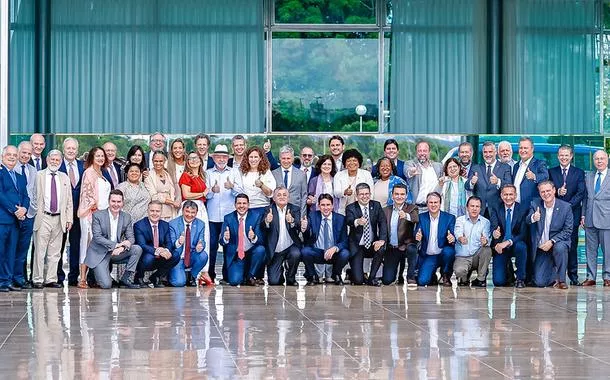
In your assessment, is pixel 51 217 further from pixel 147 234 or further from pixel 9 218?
pixel 147 234

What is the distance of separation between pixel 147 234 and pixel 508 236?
3.67 metres

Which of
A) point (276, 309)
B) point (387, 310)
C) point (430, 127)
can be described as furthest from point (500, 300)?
point (430, 127)

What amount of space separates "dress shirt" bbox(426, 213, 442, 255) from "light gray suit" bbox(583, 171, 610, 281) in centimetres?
157

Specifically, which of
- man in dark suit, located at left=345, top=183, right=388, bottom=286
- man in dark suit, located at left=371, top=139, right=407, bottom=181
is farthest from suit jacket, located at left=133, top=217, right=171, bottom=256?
man in dark suit, located at left=371, top=139, right=407, bottom=181

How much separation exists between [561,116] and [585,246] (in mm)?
6942

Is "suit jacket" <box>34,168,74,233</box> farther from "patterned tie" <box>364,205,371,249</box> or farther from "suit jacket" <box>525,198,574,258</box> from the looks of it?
"suit jacket" <box>525,198,574,258</box>

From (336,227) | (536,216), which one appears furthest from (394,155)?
(536,216)

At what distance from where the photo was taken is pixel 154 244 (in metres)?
12.5

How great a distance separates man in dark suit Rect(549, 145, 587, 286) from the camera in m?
13.1

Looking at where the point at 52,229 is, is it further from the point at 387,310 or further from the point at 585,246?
the point at 585,246

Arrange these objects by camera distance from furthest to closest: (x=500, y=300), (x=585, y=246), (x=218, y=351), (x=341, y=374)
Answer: (x=585, y=246) → (x=500, y=300) → (x=218, y=351) → (x=341, y=374)

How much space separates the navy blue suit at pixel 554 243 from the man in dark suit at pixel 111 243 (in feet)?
13.1

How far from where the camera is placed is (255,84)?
1972 cm

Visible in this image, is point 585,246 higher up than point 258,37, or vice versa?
point 258,37
